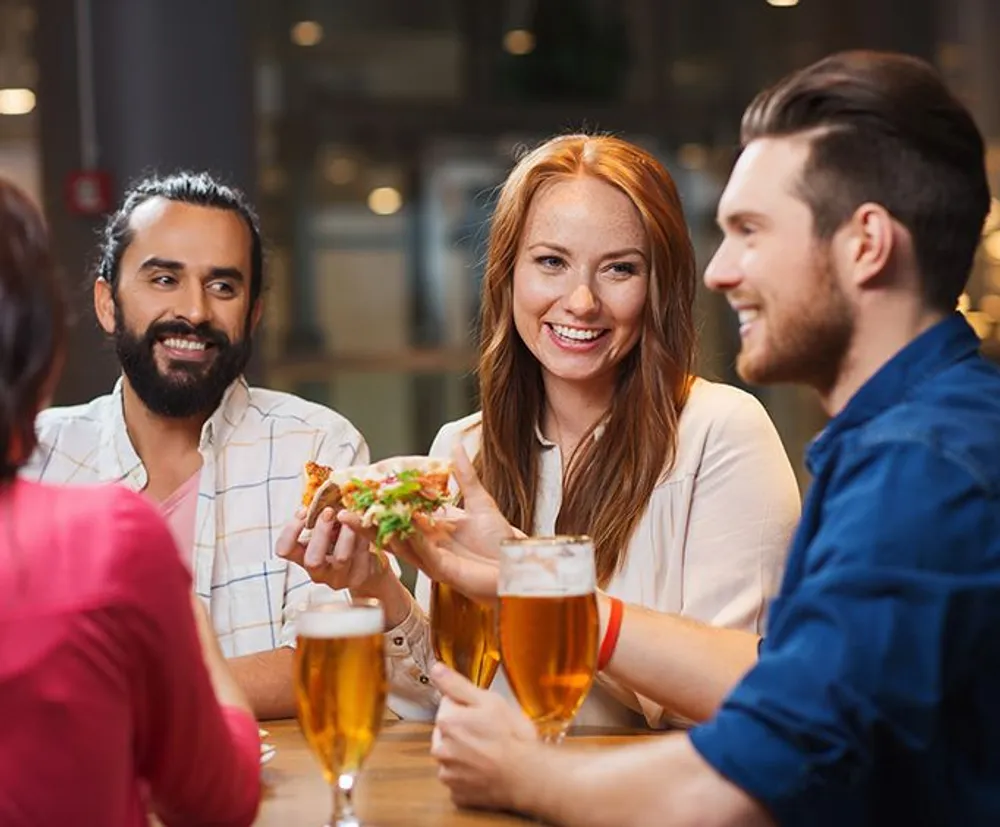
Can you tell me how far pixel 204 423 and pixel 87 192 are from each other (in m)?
2.14

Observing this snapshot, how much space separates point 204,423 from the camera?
308 cm

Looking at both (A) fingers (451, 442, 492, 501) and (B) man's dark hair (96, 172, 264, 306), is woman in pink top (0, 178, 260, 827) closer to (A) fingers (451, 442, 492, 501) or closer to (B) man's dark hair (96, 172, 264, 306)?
(A) fingers (451, 442, 492, 501)

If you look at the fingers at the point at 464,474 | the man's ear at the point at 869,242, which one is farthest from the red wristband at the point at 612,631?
the man's ear at the point at 869,242

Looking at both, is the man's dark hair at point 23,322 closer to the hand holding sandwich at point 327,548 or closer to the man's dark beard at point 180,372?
the hand holding sandwich at point 327,548

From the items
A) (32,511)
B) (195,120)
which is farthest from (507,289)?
(195,120)

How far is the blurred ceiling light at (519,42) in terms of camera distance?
Answer: 692 cm

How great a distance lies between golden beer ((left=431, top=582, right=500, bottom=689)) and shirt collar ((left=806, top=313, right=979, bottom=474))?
57 centimetres

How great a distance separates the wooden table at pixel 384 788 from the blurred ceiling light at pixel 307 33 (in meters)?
4.96

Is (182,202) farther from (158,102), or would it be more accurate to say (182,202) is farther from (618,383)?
(158,102)

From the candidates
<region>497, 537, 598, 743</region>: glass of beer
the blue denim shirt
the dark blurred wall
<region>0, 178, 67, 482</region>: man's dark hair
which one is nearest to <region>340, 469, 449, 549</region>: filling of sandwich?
<region>497, 537, 598, 743</region>: glass of beer

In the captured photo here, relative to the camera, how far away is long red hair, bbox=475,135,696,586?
2529 millimetres

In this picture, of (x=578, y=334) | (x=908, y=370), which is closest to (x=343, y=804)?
(x=908, y=370)

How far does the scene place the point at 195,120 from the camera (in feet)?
16.4

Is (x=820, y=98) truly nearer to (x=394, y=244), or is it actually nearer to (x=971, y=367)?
(x=971, y=367)
